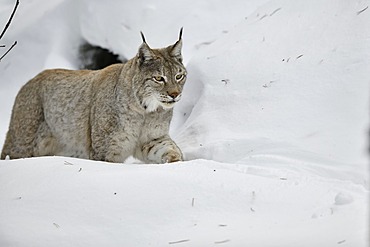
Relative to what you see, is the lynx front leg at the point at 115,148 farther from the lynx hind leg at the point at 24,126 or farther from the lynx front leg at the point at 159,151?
the lynx hind leg at the point at 24,126

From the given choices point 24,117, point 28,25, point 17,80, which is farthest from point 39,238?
point 28,25

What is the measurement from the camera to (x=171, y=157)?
5.43 m

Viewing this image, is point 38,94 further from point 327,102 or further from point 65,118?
point 327,102

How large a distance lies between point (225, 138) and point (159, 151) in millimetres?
551

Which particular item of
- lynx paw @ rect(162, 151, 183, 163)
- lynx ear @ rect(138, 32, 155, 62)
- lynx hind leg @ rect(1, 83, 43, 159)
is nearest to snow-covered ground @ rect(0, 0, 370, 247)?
lynx paw @ rect(162, 151, 183, 163)

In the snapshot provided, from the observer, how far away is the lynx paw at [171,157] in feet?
17.8

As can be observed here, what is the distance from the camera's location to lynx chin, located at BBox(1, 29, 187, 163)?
218 inches

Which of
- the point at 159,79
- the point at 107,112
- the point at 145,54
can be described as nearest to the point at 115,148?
the point at 107,112

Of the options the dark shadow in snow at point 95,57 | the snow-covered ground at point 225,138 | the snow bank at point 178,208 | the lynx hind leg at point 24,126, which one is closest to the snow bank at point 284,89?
the snow-covered ground at point 225,138

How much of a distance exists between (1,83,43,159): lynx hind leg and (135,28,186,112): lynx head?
4.06ft

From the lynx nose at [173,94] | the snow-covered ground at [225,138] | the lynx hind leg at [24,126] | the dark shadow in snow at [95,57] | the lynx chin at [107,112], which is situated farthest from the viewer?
the dark shadow in snow at [95,57]

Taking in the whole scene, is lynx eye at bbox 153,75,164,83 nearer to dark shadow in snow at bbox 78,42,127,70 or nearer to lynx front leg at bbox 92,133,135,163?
lynx front leg at bbox 92,133,135,163

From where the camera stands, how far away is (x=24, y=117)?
6.37 m

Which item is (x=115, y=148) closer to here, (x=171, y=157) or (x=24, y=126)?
(x=171, y=157)
